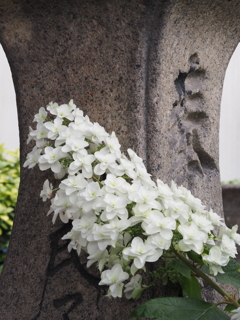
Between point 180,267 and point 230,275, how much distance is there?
0.13 meters

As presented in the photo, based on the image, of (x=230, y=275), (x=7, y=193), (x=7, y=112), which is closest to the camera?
(x=230, y=275)

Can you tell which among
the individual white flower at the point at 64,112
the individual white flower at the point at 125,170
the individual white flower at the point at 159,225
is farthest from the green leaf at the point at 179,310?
the individual white flower at the point at 64,112

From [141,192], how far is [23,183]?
1.78 feet

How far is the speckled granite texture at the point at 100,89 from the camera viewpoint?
142 centimetres

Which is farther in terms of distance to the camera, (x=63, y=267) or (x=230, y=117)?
(x=230, y=117)

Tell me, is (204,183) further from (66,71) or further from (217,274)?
(66,71)

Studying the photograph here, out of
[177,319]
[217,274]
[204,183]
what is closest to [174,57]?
[204,183]

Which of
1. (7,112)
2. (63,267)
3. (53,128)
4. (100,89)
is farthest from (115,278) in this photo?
(7,112)

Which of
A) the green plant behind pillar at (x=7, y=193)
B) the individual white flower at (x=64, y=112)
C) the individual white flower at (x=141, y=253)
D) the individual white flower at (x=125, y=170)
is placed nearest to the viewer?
the individual white flower at (x=141, y=253)

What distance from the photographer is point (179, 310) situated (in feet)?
3.76

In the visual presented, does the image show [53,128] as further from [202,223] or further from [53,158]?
[202,223]

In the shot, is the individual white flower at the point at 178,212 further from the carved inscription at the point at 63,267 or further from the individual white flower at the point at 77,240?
the carved inscription at the point at 63,267

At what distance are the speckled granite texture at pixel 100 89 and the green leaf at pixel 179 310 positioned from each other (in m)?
0.21

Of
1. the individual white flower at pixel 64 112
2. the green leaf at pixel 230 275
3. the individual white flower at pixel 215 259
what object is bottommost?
the green leaf at pixel 230 275
